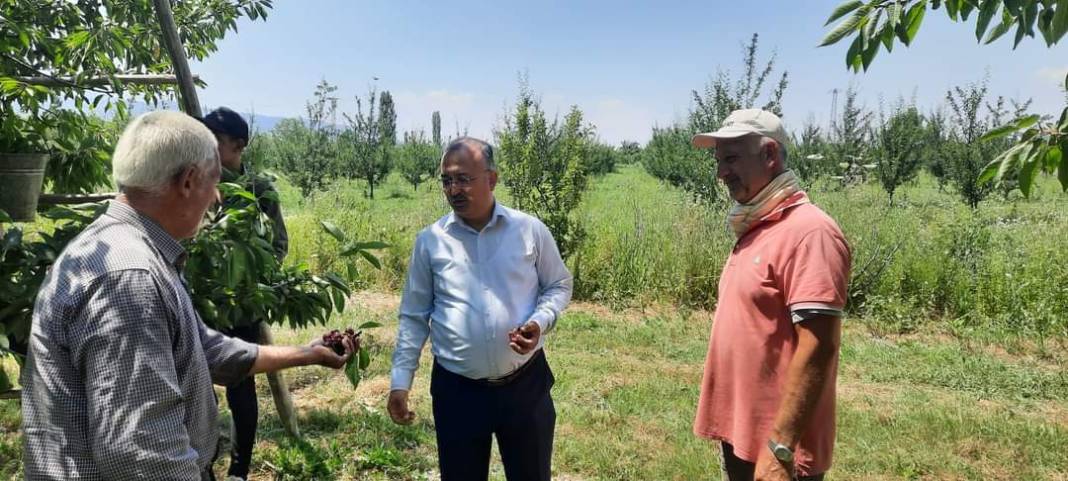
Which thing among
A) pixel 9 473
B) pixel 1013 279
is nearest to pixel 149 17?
pixel 9 473

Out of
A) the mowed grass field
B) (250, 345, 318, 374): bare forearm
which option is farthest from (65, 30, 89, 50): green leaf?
(250, 345, 318, 374): bare forearm

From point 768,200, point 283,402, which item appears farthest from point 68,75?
point 768,200

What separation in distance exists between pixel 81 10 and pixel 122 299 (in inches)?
125

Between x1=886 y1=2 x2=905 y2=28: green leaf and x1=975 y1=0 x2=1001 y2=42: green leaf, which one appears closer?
x1=975 y1=0 x2=1001 y2=42: green leaf

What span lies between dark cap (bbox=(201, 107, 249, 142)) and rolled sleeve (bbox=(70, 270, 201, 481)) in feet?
6.07

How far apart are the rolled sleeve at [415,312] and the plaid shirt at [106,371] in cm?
114

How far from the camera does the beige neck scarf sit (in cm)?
193

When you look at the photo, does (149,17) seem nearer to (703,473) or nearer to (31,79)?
(31,79)

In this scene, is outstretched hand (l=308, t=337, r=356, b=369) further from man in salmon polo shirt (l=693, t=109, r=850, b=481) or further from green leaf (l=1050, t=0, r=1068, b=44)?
green leaf (l=1050, t=0, r=1068, b=44)

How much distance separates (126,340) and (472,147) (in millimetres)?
1385

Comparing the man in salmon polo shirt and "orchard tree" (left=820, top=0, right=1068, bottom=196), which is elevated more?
"orchard tree" (left=820, top=0, right=1068, bottom=196)

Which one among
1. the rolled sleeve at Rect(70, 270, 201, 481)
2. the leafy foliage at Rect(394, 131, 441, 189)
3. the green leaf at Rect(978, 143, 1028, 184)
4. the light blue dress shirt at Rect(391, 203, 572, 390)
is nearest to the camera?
the rolled sleeve at Rect(70, 270, 201, 481)

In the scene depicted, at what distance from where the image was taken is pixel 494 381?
88.0 inches

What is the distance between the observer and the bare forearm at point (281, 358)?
5.76ft
